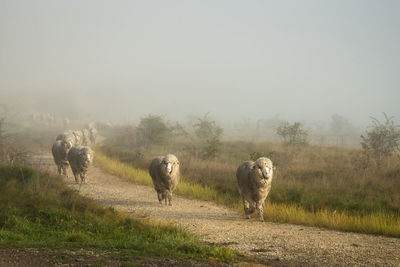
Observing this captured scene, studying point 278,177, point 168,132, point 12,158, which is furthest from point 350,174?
point 168,132

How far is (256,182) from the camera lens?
1091cm

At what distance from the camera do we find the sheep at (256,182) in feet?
35.4

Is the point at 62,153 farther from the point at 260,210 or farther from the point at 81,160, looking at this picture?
the point at 260,210

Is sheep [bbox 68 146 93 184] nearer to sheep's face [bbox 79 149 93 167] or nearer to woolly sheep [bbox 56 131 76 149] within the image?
sheep's face [bbox 79 149 93 167]

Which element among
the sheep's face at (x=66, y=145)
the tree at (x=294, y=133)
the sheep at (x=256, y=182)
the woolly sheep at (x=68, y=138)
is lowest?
the sheep at (x=256, y=182)

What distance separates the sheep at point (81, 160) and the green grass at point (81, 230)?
6022mm

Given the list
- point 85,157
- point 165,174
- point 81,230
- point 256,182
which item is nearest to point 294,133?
point 85,157

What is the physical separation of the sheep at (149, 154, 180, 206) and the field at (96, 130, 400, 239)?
2383 millimetres

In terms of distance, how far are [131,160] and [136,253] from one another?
63.3ft

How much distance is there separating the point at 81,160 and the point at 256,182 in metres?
10.7

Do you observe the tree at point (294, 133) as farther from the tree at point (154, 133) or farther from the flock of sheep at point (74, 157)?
the flock of sheep at point (74, 157)

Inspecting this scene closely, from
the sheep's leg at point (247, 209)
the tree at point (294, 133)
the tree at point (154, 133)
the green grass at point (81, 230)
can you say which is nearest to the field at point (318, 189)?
the sheep's leg at point (247, 209)

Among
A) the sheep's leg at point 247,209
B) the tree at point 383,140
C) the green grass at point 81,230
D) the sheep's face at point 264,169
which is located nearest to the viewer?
the green grass at point 81,230

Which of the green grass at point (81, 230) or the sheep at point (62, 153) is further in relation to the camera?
the sheep at point (62, 153)
